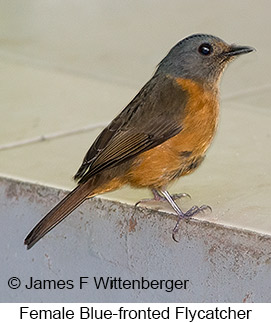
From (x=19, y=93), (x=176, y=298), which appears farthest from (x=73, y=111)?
(x=176, y=298)

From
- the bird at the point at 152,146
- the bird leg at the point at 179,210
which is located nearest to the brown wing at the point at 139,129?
the bird at the point at 152,146

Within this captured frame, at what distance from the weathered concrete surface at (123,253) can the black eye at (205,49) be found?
0.79 metres

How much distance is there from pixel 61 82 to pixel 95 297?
2395 mm

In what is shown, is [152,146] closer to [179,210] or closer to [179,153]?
[179,153]

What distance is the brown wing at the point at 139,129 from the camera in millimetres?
4527

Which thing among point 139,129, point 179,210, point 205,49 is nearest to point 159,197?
point 179,210

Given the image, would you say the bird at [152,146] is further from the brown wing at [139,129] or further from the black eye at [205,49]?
the black eye at [205,49]

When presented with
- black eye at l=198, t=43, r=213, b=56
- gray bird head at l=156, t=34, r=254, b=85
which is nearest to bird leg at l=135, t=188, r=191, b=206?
gray bird head at l=156, t=34, r=254, b=85

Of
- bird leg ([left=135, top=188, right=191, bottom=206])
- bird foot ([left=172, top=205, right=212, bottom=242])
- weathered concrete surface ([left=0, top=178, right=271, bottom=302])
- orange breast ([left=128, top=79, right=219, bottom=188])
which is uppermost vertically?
orange breast ([left=128, top=79, right=219, bottom=188])

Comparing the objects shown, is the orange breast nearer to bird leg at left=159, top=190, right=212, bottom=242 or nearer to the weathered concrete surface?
bird leg at left=159, top=190, right=212, bottom=242

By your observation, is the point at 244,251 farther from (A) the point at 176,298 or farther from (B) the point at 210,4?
(B) the point at 210,4

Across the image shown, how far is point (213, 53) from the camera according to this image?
4.82m

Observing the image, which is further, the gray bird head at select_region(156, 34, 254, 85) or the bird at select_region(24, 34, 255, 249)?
the gray bird head at select_region(156, 34, 254, 85)

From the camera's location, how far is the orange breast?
451cm
